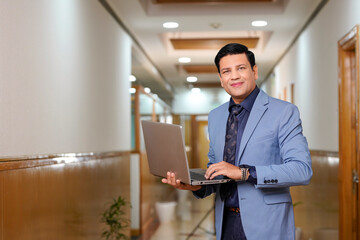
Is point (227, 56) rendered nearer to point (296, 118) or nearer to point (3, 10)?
point (296, 118)

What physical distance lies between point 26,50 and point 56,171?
2.90ft

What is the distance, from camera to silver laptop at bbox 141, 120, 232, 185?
179 cm

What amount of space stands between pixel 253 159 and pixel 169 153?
0.32m

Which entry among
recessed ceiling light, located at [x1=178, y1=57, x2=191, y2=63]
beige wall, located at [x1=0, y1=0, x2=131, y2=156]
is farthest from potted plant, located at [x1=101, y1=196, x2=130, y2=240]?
recessed ceiling light, located at [x1=178, y1=57, x2=191, y2=63]

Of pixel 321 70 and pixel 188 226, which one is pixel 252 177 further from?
pixel 188 226

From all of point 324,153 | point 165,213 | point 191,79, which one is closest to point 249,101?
point 324,153

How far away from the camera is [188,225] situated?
7516 millimetres

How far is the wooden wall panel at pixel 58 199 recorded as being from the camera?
2.53 m

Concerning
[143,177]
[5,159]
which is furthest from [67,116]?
[143,177]

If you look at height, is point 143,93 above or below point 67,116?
above

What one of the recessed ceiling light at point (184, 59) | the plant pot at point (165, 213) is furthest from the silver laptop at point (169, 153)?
the recessed ceiling light at point (184, 59)

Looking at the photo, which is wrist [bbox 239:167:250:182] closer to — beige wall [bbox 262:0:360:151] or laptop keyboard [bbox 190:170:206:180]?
laptop keyboard [bbox 190:170:206:180]

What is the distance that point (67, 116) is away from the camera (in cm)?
358

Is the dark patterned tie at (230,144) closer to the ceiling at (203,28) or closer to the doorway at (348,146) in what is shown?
the doorway at (348,146)
